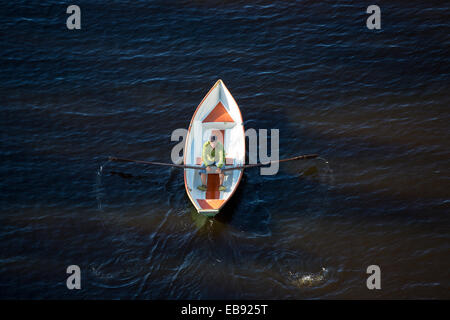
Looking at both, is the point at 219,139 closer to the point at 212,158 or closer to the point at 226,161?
the point at 226,161

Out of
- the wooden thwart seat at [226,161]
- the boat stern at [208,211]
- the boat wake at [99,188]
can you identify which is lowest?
the boat stern at [208,211]

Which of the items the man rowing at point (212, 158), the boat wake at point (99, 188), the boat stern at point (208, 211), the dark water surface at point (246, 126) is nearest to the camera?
the dark water surface at point (246, 126)

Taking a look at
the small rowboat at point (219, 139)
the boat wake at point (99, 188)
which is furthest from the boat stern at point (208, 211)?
the boat wake at point (99, 188)

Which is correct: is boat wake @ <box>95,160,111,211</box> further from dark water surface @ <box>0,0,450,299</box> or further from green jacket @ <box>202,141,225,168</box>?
green jacket @ <box>202,141,225,168</box>

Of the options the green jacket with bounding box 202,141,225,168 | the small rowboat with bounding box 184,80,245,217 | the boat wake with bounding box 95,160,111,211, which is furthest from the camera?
the boat wake with bounding box 95,160,111,211

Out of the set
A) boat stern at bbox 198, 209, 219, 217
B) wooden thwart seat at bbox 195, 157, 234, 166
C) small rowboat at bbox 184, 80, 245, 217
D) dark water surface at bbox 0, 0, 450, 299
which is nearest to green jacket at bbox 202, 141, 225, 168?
small rowboat at bbox 184, 80, 245, 217

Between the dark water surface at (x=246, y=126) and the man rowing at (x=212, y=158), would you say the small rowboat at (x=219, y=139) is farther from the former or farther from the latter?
the dark water surface at (x=246, y=126)
